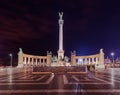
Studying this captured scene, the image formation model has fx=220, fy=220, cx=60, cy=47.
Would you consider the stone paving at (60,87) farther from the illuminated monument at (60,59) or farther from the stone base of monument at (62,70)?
the illuminated monument at (60,59)

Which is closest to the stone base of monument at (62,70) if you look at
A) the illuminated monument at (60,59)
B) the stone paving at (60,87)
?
Answer: the stone paving at (60,87)

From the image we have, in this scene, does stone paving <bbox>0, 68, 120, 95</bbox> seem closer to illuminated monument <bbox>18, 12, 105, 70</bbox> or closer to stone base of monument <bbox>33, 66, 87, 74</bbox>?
stone base of monument <bbox>33, 66, 87, 74</bbox>

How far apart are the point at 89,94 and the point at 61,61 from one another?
65.7 metres

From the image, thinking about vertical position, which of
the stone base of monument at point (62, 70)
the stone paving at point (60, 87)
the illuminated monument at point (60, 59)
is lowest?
the stone paving at point (60, 87)

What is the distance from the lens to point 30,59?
10725 cm

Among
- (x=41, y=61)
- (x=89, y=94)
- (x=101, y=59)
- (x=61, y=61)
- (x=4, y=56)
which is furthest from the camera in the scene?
(x=41, y=61)

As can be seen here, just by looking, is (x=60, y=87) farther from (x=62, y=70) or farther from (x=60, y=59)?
(x=60, y=59)

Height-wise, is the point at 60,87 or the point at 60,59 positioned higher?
the point at 60,59

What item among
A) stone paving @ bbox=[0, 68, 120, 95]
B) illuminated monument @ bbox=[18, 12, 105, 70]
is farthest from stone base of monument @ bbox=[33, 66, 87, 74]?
illuminated monument @ bbox=[18, 12, 105, 70]

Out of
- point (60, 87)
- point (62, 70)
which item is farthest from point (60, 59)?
point (60, 87)

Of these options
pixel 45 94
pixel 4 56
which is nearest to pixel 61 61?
pixel 4 56

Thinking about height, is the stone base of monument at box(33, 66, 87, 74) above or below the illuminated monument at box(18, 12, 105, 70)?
below

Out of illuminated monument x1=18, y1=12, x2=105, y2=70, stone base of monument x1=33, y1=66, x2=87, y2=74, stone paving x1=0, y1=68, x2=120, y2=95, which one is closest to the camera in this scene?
stone paving x1=0, y1=68, x2=120, y2=95

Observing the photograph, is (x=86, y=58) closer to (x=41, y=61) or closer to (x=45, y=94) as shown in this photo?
(x=41, y=61)
